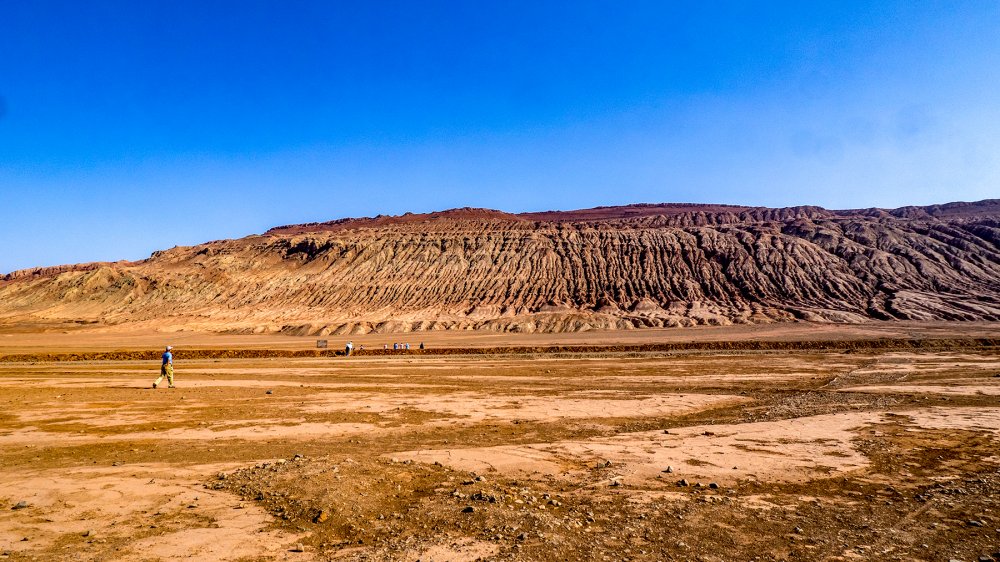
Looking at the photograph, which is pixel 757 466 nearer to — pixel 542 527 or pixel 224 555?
pixel 542 527

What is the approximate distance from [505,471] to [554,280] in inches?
3261

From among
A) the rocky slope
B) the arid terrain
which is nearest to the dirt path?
the arid terrain

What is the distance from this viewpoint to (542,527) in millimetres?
6992

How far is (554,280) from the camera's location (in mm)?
92000

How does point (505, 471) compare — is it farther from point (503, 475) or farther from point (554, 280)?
point (554, 280)

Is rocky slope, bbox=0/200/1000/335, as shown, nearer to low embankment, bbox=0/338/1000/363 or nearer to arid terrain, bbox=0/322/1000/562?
low embankment, bbox=0/338/1000/363

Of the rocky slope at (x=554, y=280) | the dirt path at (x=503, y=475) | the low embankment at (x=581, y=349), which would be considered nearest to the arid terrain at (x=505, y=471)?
the dirt path at (x=503, y=475)

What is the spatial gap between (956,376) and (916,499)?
69.7 ft

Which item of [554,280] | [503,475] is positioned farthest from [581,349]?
[554,280]

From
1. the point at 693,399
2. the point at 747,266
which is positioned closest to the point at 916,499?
the point at 693,399

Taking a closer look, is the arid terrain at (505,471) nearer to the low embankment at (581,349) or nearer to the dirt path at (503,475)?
the dirt path at (503,475)

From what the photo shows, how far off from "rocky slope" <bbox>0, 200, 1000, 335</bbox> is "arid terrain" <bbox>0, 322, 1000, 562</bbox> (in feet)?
163

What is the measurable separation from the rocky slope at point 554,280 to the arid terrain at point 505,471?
49624 mm

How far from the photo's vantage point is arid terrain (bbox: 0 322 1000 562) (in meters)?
6.65
